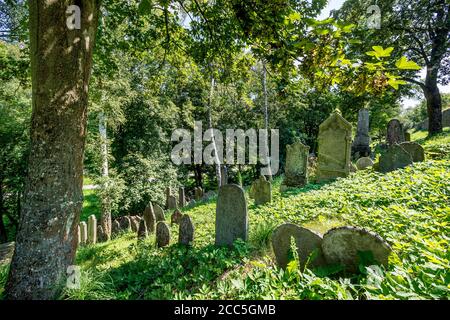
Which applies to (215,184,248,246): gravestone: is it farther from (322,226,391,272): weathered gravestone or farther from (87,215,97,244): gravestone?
(87,215,97,244): gravestone

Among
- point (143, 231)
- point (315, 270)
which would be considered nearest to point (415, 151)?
point (315, 270)

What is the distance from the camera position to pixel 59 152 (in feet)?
8.62

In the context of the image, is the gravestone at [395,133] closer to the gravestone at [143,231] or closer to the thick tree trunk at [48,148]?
the gravestone at [143,231]

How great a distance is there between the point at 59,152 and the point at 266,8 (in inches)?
120

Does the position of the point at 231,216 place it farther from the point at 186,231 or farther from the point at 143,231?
the point at 143,231

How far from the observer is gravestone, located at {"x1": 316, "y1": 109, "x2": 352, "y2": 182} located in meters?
9.11

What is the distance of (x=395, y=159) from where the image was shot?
761cm

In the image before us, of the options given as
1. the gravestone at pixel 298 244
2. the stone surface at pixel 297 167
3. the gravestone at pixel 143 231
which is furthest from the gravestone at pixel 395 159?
the gravestone at pixel 143 231

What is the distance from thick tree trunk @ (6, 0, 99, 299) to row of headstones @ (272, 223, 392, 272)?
259 centimetres

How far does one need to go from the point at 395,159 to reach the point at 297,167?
10.4 ft

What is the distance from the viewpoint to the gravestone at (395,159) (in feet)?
24.5
